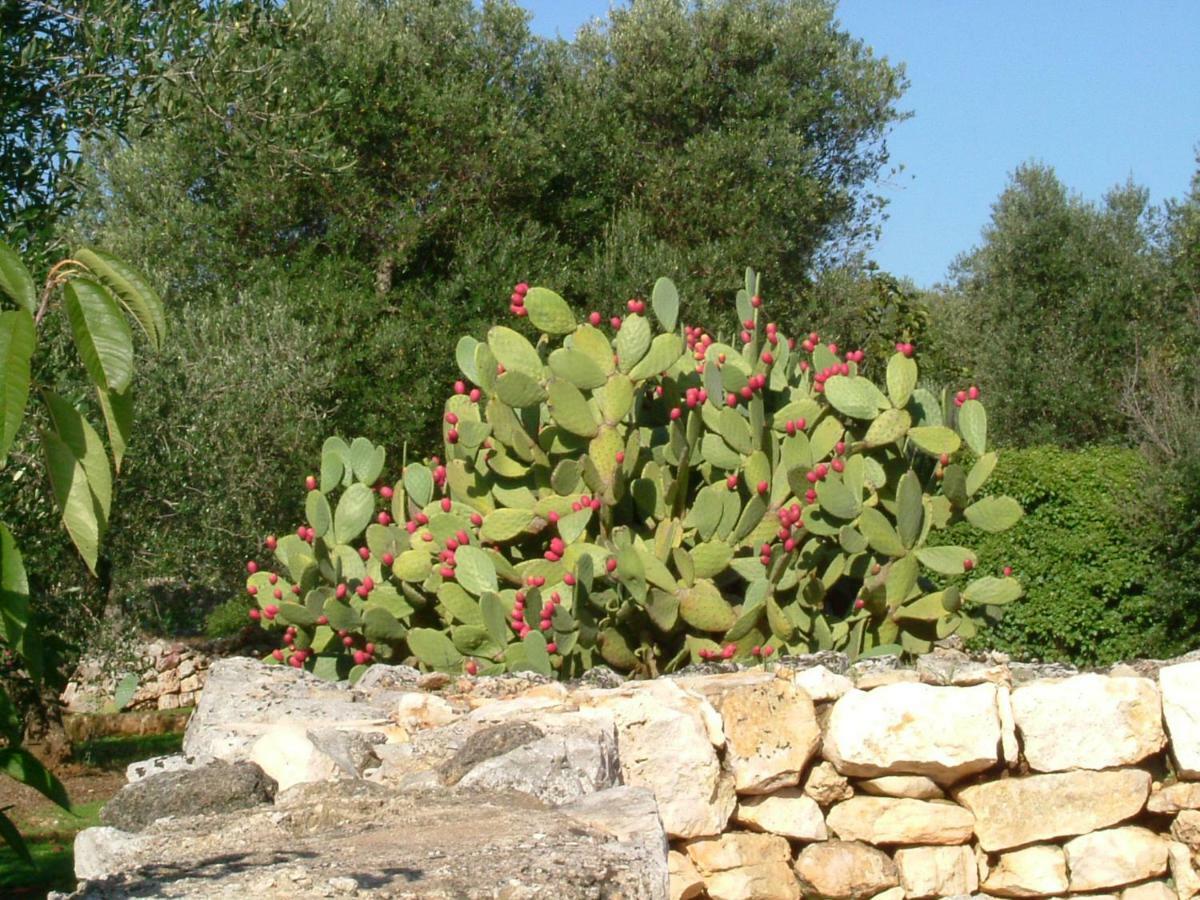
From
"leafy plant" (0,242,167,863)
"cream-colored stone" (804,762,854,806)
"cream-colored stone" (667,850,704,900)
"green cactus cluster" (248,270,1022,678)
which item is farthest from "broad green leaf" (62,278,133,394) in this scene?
"green cactus cluster" (248,270,1022,678)

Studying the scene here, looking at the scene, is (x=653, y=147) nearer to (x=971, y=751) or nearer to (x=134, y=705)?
(x=134, y=705)

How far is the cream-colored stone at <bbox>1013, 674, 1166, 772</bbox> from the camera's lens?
164 inches

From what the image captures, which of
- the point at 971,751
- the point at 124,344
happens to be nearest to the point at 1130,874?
the point at 971,751

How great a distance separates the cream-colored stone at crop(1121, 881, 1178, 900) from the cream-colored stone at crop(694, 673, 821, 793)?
3.46ft

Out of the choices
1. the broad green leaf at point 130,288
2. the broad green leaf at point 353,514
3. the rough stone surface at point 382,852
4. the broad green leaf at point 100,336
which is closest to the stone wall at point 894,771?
the rough stone surface at point 382,852

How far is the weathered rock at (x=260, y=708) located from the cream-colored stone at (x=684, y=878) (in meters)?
0.96

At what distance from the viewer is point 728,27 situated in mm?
13688

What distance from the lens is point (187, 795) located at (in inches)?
127

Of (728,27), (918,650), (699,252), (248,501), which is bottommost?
(918,650)

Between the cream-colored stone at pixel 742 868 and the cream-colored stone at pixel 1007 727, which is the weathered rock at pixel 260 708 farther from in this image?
the cream-colored stone at pixel 1007 727

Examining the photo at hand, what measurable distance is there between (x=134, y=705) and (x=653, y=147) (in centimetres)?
729

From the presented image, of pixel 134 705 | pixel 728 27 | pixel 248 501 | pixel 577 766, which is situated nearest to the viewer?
pixel 577 766

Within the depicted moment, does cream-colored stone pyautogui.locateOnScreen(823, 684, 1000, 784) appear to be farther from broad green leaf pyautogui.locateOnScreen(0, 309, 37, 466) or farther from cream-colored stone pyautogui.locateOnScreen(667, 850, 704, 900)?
broad green leaf pyautogui.locateOnScreen(0, 309, 37, 466)

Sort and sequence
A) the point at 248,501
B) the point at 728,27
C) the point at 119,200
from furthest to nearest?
the point at 728,27 → the point at 119,200 → the point at 248,501
